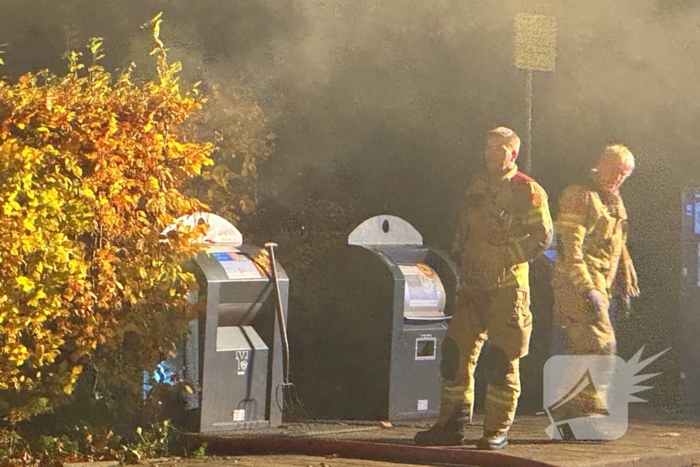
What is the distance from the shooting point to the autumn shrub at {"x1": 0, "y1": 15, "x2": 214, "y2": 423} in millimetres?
6297

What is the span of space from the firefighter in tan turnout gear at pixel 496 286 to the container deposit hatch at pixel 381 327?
1.09 m

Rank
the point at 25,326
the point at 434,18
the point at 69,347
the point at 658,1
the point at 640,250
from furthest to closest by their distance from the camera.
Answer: the point at 658,1 → the point at 640,250 → the point at 434,18 → the point at 69,347 → the point at 25,326

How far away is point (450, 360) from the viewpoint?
702 centimetres

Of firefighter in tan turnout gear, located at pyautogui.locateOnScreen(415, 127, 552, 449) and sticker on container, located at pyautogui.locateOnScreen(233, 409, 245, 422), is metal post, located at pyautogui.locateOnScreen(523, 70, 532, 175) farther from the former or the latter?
sticker on container, located at pyautogui.locateOnScreen(233, 409, 245, 422)

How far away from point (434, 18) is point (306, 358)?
10.1ft

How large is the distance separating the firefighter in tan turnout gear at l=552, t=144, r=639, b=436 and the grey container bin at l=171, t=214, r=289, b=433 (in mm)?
1733

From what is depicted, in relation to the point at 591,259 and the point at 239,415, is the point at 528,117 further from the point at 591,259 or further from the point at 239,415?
the point at 239,415

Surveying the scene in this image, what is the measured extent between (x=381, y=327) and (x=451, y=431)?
131 cm

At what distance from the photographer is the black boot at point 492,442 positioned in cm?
681

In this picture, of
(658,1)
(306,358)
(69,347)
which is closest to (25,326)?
(69,347)

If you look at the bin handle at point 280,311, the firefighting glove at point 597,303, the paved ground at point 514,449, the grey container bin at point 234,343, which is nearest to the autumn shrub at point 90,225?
the grey container bin at point 234,343

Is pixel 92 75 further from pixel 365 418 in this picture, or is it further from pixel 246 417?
pixel 365 418

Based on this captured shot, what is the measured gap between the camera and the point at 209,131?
7.73 meters

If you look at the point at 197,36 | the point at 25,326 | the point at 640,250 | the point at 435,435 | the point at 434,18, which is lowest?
the point at 435,435
